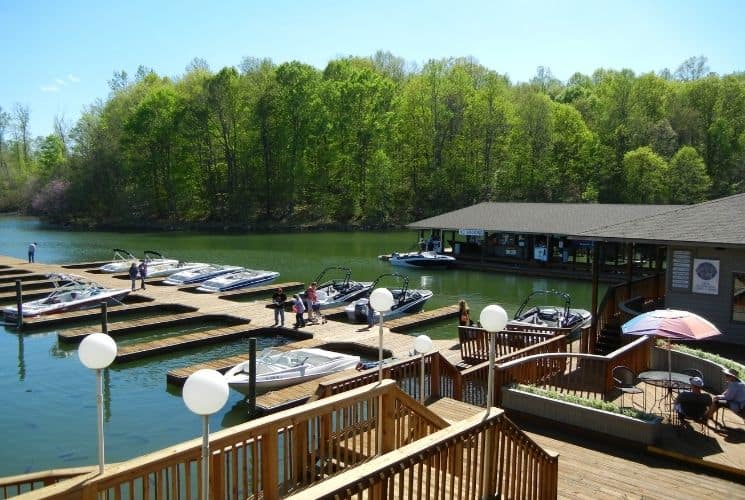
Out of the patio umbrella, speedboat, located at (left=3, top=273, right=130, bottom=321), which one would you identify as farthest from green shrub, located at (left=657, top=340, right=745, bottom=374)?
speedboat, located at (left=3, top=273, right=130, bottom=321)

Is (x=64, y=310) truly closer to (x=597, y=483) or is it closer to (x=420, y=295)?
(x=420, y=295)

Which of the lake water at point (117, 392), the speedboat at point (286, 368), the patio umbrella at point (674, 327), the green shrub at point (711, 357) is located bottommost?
the lake water at point (117, 392)

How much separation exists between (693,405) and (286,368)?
8741 millimetres

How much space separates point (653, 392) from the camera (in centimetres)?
1116

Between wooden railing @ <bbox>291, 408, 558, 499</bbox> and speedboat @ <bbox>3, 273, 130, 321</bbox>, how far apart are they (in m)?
20.6

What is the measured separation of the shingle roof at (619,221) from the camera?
14.7 meters

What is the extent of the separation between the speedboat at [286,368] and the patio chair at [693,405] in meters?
7.95

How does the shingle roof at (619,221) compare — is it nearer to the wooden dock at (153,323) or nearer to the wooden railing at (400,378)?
the wooden railing at (400,378)

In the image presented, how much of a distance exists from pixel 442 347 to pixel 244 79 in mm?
60341

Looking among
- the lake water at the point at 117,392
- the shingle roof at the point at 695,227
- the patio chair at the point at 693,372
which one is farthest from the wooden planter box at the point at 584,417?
the shingle roof at the point at 695,227

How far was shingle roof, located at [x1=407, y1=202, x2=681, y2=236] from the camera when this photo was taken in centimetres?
3416

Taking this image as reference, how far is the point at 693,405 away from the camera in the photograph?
29.9 ft

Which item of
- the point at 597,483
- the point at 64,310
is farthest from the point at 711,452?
the point at 64,310

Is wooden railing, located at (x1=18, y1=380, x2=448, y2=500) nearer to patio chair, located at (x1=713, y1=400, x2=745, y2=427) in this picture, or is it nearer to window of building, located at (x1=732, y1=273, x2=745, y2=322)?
patio chair, located at (x1=713, y1=400, x2=745, y2=427)
